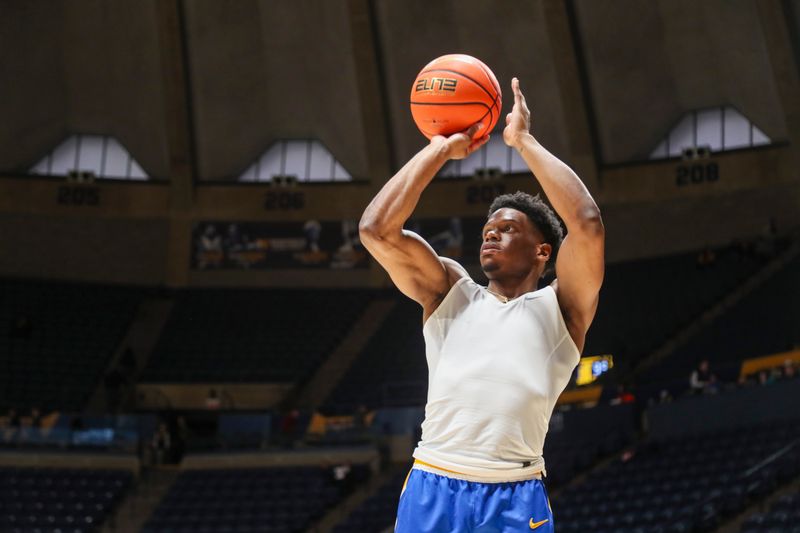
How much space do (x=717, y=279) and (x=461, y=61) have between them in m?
20.6

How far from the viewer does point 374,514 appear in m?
16.9

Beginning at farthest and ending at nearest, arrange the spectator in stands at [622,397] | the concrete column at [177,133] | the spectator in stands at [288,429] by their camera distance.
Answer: the concrete column at [177,133]
the spectator in stands at [288,429]
the spectator in stands at [622,397]

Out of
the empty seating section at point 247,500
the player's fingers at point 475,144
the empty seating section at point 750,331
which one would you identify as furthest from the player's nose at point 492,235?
the empty seating section at point 750,331

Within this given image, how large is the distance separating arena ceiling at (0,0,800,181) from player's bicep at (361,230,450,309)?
20130 mm

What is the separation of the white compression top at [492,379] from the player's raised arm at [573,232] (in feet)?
0.24

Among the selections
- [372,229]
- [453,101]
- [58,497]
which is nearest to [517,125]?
[453,101]

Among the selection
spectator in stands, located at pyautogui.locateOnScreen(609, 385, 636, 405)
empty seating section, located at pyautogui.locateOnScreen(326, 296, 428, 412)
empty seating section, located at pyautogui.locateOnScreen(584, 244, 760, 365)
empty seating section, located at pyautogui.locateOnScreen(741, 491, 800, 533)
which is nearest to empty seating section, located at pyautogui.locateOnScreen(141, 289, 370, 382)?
empty seating section, located at pyautogui.locateOnScreen(326, 296, 428, 412)

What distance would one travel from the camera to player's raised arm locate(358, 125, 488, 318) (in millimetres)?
3658

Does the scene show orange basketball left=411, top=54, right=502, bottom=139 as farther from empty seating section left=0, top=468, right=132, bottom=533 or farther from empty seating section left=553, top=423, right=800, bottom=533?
empty seating section left=0, top=468, right=132, bottom=533

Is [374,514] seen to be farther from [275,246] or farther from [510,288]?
[510,288]

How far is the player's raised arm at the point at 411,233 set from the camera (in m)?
3.66

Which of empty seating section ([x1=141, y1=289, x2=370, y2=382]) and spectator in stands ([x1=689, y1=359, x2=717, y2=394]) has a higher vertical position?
empty seating section ([x1=141, y1=289, x2=370, y2=382])

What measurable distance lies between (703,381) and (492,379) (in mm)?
15398

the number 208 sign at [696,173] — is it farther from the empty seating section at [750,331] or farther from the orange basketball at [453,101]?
the orange basketball at [453,101]
